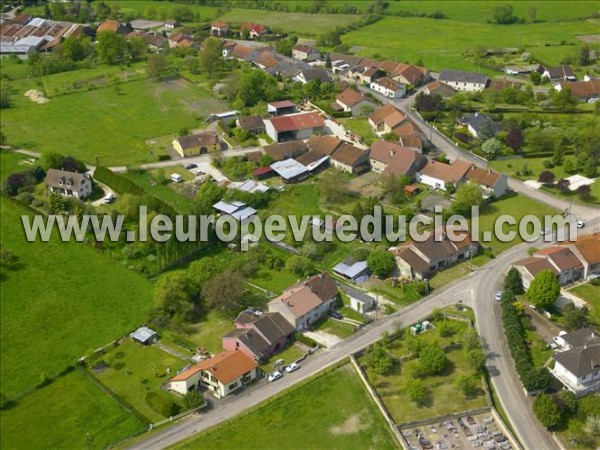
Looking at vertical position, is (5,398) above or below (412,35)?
below

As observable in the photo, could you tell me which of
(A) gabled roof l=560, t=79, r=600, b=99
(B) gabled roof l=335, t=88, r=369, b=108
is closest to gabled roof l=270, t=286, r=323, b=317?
(B) gabled roof l=335, t=88, r=369, b=108

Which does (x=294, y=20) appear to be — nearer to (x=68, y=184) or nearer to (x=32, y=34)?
(x=32, y=34)

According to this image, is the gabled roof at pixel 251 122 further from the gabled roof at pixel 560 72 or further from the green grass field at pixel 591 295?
the gabled roof at pixel 560 72

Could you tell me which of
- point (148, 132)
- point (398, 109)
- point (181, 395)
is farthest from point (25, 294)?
point (398, 109)

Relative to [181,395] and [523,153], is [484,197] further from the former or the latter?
[181,395]

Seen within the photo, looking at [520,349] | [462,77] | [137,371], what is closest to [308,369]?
[137,371]

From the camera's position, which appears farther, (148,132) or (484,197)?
(148,132)

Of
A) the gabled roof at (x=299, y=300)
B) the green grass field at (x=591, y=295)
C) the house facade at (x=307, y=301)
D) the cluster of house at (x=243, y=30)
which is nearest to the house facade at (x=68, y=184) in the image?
the house facade at (x=307, y=301)
